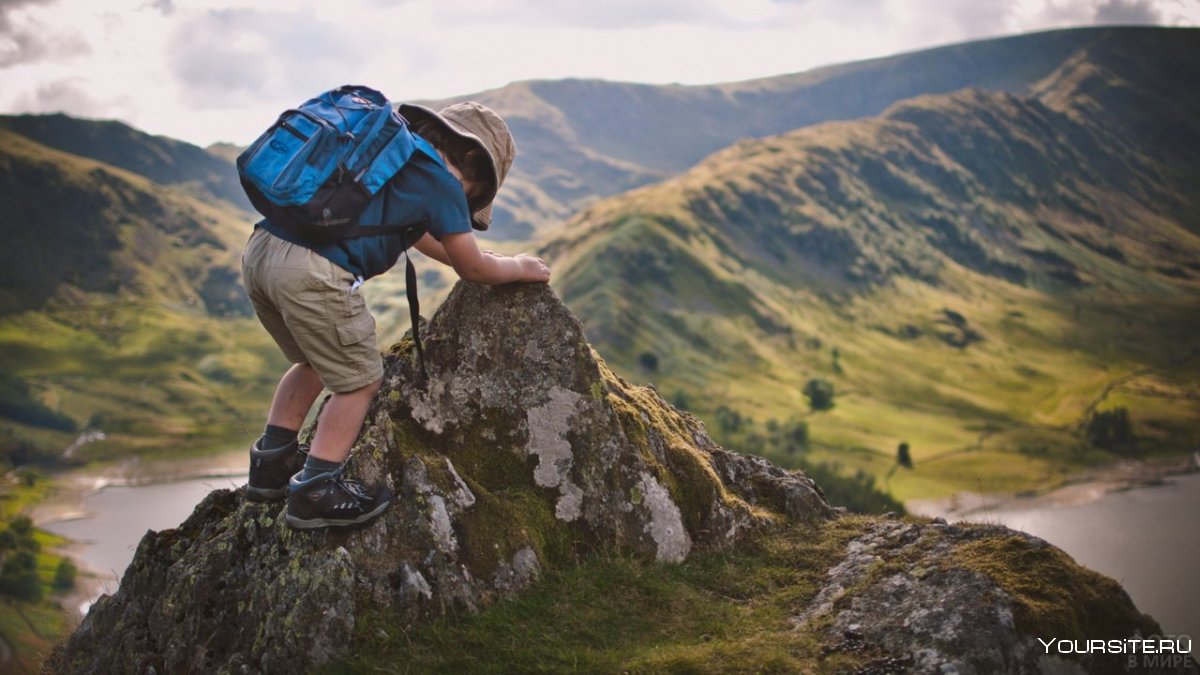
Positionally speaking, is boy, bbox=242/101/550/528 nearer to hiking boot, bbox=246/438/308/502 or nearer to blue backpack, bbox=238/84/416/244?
hiking boot, bbox=246/438/308/502

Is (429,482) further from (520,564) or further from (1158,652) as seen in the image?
(1158,652)

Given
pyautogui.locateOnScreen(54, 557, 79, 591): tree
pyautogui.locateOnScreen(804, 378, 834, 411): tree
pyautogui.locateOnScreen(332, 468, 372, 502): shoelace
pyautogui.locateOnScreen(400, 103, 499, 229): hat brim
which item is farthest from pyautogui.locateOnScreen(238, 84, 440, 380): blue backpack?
pyautogui.locateOnScreen(804, 378, 834, 411): tree

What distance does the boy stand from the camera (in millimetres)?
7383

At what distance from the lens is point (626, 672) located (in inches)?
266

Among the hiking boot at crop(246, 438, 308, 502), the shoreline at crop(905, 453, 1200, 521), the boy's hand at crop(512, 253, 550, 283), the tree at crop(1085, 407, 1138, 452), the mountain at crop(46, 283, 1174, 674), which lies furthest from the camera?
the tree at crop(1085, 407, 1138, 452)

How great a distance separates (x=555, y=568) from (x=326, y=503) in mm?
2422

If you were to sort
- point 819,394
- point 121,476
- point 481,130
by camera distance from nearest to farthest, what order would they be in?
point 481,130
point 121,476
point 819,394

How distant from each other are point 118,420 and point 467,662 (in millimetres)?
227080

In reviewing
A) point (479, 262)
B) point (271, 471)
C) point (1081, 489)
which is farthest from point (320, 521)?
point (1081, 489)

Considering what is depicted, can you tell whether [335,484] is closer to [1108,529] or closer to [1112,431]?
[1108,529]

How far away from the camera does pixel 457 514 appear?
27.5 ft

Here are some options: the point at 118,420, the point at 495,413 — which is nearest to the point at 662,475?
the point at 495,413

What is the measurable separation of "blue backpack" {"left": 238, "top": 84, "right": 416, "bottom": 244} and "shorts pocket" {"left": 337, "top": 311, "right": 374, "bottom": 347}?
2.54 ft

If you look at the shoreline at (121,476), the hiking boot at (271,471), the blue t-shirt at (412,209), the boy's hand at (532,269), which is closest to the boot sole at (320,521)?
the hiking boot at (271,471)
